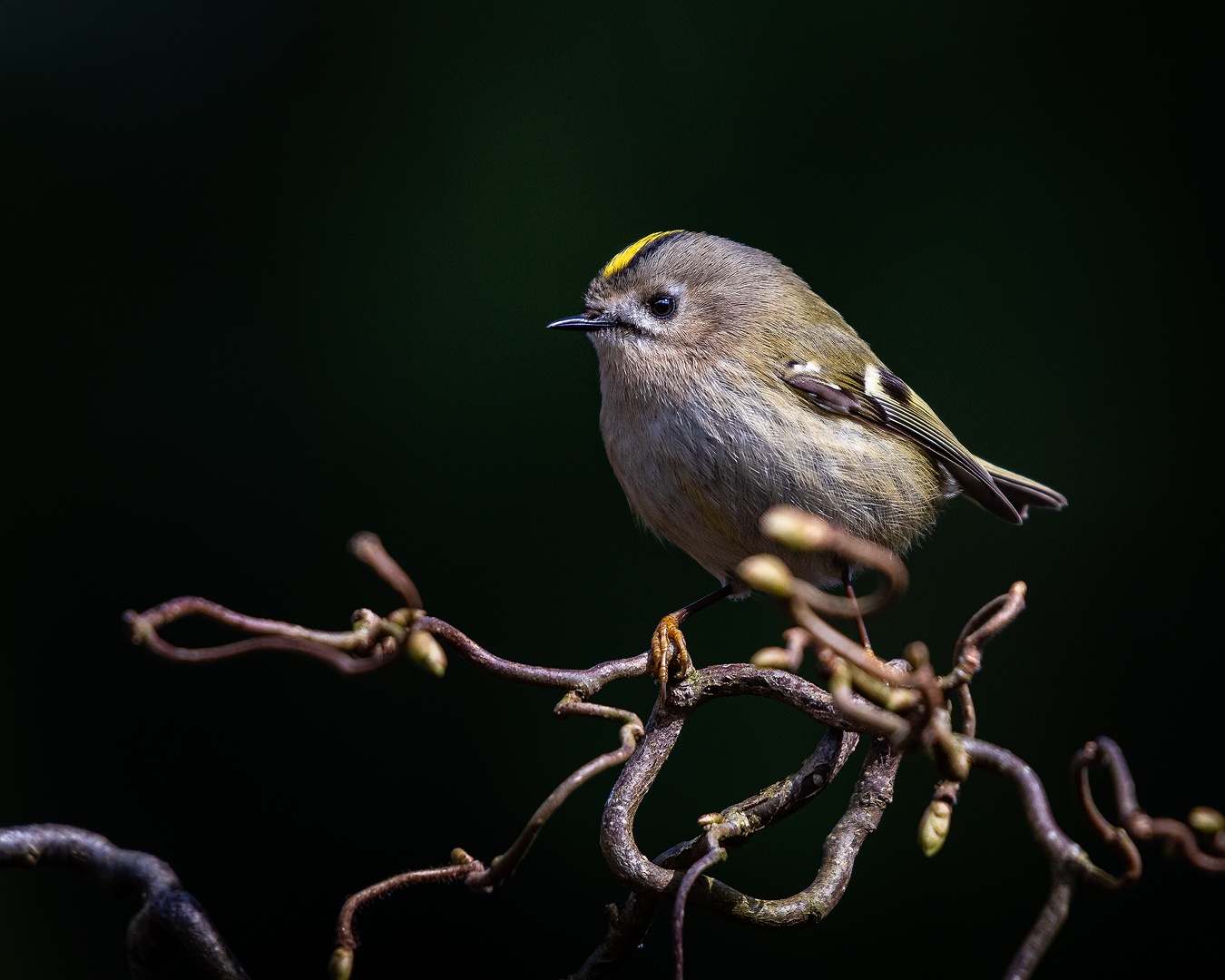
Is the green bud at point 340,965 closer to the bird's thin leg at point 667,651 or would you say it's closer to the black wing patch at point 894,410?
the bird's thin leg at point 667,651

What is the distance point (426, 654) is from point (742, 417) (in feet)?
2.70

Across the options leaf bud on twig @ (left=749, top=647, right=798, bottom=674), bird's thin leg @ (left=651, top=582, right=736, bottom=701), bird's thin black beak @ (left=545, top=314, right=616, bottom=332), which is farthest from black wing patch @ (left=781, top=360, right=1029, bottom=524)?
leaf bud on twig @ (left=749, top=647, right=798, bottom=674)

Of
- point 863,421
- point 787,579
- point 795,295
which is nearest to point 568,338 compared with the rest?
point 795,295

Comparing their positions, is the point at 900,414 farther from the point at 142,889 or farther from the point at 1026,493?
the point at 142,889

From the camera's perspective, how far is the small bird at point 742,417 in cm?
129

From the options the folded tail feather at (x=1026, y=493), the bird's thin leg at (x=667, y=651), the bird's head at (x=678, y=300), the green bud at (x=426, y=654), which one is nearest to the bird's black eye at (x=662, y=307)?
the bird's head at (x=678, y=300)

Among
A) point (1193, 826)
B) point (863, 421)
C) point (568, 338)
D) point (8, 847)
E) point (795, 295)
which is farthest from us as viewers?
point (568, 338)

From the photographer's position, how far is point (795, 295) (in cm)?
167

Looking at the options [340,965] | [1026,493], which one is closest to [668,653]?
[340,965]

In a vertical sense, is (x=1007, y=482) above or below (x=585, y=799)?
above

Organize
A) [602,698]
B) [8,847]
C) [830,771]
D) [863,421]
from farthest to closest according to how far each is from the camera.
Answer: [602,698]
[863,421]
[830,771]
[8,847]

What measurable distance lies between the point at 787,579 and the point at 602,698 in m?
1.61

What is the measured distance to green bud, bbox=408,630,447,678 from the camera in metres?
0.54

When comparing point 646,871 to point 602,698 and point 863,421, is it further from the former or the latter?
point 602,698
